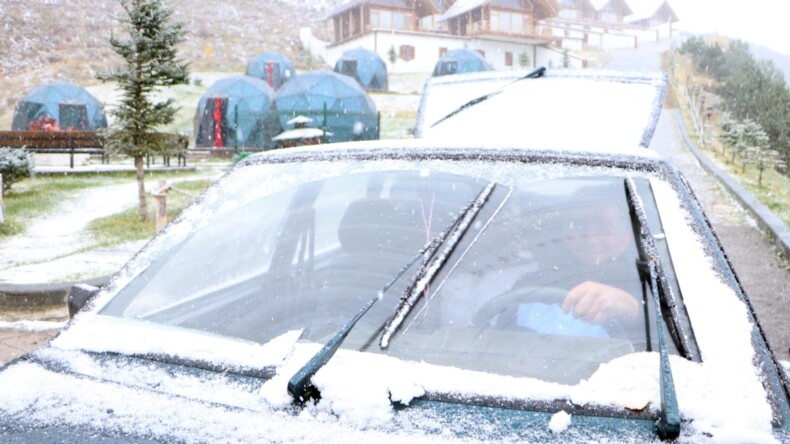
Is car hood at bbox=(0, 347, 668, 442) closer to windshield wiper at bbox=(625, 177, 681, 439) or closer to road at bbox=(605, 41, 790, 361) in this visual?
windshield wiper at bbox=(625, 177, 681, 439)

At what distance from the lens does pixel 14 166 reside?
15.9 meters

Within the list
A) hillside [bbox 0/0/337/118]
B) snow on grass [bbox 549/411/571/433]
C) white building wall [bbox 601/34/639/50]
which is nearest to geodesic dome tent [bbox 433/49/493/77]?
hillside [bbox 0/0/337/118]

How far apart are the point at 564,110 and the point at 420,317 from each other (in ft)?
9.07

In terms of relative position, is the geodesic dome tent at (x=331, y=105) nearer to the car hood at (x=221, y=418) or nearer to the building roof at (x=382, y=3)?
the building roof at (x=382, y=3)

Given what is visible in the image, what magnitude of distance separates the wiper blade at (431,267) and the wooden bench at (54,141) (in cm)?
2196

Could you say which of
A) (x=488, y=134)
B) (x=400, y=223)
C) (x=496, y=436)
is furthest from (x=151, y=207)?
(x=496, y=436)

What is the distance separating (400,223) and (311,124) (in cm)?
2748

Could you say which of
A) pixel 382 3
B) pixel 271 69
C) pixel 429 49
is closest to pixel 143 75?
pixel 271 69

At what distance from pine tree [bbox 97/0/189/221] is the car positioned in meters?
11.6

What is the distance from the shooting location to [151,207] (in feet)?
48.2

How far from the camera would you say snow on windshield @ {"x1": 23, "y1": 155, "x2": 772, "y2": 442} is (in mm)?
1301

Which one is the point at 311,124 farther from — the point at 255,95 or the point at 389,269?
the point at 389,269

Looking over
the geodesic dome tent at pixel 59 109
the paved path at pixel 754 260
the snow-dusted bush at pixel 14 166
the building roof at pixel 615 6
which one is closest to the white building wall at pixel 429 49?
the building roof at pixel 615 6

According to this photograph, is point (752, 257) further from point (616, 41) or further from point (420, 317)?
point (616, 41)
